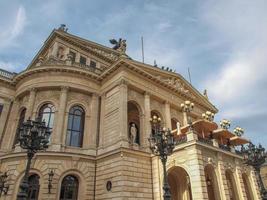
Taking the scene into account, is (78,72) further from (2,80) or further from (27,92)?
(2,80)

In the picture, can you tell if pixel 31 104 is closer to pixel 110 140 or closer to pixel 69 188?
pixel 110 140

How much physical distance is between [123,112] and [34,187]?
9.20 metres

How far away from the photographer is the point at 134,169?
18.9m

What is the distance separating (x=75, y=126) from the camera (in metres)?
22.7

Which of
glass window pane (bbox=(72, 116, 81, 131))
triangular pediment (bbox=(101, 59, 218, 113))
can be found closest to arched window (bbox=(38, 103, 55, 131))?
glass window pane (bbox=(72, 116, 81, 131))

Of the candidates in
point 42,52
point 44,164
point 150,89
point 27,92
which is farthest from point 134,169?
point 42,52

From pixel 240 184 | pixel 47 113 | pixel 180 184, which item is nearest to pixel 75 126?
pixel 47 113

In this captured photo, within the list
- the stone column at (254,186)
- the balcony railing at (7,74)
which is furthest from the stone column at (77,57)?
the stone column at (254,186)

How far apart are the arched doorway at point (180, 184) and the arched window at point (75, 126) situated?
28.8 ft

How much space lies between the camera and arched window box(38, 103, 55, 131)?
22234mm

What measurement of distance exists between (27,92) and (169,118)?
14.6 m

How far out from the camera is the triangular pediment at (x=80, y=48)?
29312 millimetres

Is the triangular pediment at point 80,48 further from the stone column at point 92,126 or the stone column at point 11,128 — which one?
the stone column at point 92,126

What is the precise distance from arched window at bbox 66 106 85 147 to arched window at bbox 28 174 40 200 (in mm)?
3844
